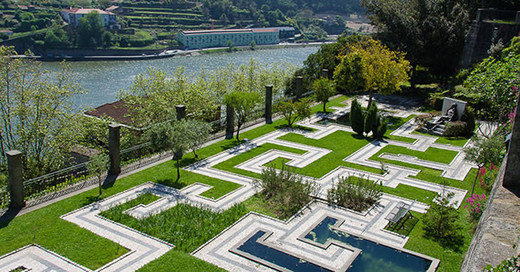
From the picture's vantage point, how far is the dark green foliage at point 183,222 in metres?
11.8

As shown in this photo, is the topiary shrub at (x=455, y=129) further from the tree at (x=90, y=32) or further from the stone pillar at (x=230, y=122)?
the tree at (x=90, y=32)

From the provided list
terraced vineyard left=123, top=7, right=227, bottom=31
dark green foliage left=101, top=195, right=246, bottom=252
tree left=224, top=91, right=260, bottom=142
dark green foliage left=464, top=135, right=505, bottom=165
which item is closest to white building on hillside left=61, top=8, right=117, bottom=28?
terraced vineyard left=123, top=7, right=227, bottom=31

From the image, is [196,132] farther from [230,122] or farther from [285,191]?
[230,122]

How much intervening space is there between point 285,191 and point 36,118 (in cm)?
1183

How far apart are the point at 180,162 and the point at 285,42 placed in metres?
104

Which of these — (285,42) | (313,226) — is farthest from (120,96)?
(285,42)

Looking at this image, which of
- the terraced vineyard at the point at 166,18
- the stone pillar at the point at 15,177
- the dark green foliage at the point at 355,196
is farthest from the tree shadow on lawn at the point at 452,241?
the terraced vineyard at the point at 166,18

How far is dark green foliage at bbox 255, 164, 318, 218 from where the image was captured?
13.8 m

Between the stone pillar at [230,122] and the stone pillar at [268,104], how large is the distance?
3.22 metres

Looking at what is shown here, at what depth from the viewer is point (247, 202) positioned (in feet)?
46.7

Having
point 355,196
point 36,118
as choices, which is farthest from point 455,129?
Answer: point 36,118

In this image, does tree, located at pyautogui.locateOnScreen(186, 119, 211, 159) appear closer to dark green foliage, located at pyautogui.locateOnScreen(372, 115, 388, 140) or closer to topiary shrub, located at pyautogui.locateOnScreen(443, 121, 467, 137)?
dark green foliage, located at pyautogui.locateOnScreen(372, 115, 388, 140)

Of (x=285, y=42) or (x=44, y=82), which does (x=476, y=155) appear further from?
(x=285, y=42)

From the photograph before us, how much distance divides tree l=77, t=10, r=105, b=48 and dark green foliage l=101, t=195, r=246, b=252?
79258 millimetres
